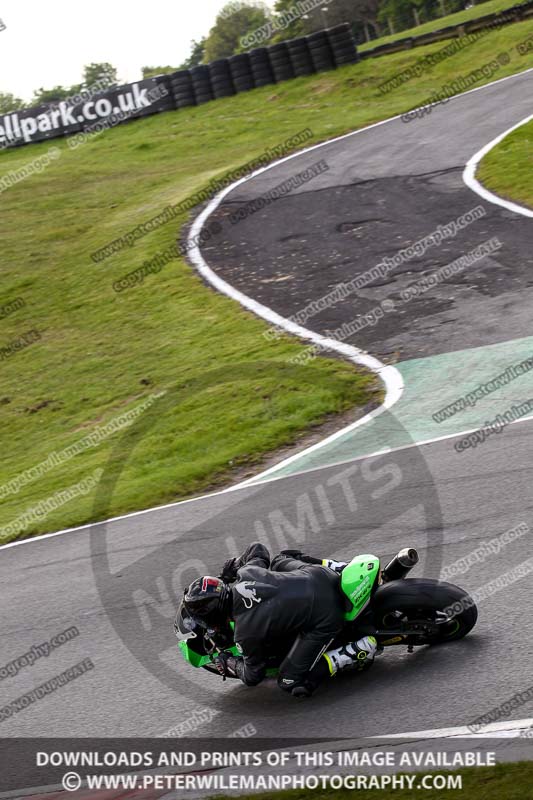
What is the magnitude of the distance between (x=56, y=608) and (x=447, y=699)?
4.28 m

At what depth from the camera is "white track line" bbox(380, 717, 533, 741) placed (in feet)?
16.9

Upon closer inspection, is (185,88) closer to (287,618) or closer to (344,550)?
(344,550)

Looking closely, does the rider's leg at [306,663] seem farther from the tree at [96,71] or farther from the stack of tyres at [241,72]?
the tree at [96,71]

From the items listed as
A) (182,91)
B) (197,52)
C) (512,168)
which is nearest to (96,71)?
(197,52)

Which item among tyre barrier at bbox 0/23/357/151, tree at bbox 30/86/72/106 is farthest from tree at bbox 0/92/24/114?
tyre barrier at bbox 0/23/357/151

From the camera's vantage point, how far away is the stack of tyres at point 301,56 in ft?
109

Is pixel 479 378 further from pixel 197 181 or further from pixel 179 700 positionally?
pixel 197 181

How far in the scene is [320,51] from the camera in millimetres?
33000

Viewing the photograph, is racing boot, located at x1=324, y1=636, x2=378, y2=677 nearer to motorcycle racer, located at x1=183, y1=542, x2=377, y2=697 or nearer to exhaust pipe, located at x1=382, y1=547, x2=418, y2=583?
motorcycle racer, located at x1=183, y1=542, x2=377, y2=697

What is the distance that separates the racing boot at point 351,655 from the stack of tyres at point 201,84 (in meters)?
31.0

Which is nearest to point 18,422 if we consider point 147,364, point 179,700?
point 147,364

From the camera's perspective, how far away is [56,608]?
8.70 m

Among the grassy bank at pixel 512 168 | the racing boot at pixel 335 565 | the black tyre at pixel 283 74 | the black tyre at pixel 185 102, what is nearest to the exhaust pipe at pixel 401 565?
the racing boot at pixel 335 565

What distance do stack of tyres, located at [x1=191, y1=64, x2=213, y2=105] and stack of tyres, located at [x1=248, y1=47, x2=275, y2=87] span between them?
1.71 meters
